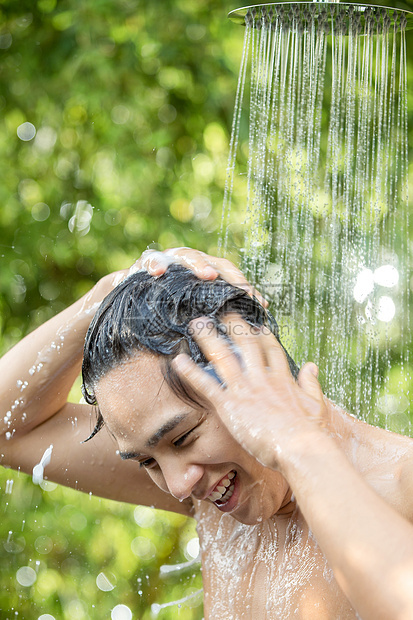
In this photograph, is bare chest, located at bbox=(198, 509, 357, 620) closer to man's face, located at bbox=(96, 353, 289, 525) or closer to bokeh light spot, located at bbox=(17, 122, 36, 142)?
man's face, located at bbox=(96, 353, 289, 525)

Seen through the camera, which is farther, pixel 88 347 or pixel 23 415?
pixel 23 415

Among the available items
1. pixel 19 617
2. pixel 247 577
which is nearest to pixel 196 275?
pixel 247 577

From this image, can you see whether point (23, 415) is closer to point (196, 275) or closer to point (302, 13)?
point (196, 275)

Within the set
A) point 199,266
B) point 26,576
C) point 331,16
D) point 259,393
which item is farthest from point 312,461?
point 26,576

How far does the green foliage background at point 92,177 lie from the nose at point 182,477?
83.6 inches

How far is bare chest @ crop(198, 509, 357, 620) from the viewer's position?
1257 millimetres

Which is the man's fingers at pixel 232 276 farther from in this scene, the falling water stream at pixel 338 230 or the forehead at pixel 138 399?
the falling water stream at pixel 338 230

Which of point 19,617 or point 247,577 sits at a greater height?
point 247,577

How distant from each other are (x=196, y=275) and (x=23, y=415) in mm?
674

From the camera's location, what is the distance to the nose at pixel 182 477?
1.17 metres

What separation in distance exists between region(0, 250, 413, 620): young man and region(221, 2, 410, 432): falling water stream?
1.51m

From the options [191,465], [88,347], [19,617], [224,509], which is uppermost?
[88,347]

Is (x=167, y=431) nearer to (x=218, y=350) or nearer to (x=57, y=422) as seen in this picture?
(x=218, y=350)

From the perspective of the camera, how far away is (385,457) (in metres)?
1.22
